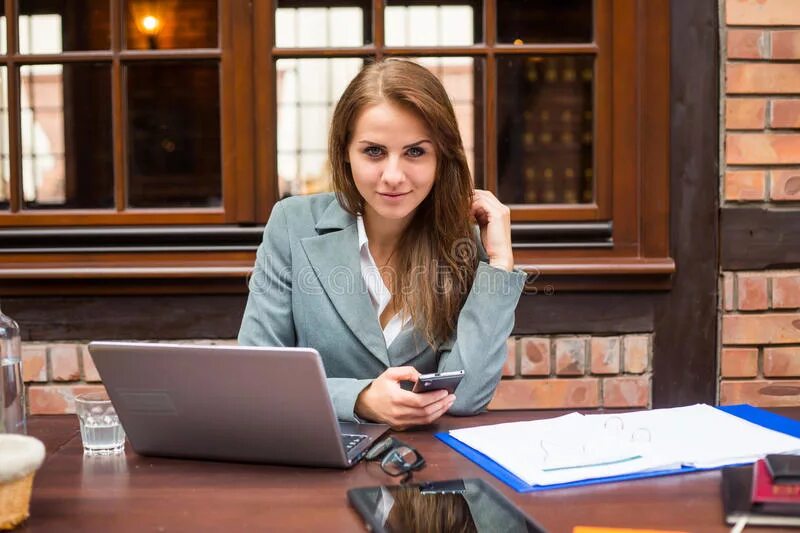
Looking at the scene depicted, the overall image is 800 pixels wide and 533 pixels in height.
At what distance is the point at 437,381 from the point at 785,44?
1.47 m

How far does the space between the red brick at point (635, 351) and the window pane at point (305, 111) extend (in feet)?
3.00

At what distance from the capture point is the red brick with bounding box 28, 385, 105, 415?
229cm

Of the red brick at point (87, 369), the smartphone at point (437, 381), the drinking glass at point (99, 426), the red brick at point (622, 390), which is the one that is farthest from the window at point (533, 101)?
the drinking glass at point (99, 426)

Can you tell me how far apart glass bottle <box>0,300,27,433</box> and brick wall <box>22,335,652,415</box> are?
2.61 ft

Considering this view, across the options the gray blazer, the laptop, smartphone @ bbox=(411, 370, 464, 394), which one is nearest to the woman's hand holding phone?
smartphone @ bbox=(411, 370, 464, 394)

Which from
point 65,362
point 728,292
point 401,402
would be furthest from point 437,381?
point 65,362

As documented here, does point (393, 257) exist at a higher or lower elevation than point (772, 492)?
higher

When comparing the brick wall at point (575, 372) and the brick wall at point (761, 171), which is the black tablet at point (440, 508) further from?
the brick wall at point (761, 171)

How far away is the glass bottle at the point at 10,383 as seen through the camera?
1.32m

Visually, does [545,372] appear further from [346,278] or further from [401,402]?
[401,402]

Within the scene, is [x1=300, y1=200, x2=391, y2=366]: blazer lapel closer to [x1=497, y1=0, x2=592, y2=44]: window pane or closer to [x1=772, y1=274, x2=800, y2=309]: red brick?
[x1=497, y1=0, x2=592, y2=44]: window pane

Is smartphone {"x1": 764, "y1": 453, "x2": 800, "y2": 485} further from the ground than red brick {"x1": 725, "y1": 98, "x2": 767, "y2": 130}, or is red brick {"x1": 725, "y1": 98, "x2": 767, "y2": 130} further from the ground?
red brick {"x1": 725, "y1": 98, "x2": 767, "y2": 130}

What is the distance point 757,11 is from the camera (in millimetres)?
2207

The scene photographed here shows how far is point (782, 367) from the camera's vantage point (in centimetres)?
229
